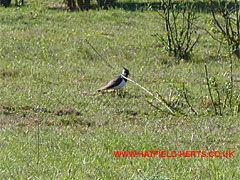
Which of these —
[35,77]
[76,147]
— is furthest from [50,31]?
[76,147]

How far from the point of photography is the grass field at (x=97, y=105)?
15.2 feet

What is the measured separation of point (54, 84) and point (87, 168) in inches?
180

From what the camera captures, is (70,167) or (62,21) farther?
(62,21)

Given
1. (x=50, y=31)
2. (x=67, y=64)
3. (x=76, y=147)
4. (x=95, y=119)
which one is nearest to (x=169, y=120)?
(x=95, y=119)

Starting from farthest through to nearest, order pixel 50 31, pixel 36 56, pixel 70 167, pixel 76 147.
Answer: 1. pixel 50 31
2. pixel 36 56
3. pixel 76 147
4. pixel 70 167

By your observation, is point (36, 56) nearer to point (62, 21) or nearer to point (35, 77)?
point (35, 77)

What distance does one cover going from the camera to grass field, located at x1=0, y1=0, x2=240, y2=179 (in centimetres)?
464

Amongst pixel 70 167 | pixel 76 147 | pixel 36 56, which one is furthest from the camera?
pixel 36 56

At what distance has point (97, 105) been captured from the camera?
25.3 feet

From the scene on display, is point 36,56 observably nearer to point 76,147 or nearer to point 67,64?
point 67,64

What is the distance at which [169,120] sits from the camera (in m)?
6.95

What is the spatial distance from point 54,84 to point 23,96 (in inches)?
43.4

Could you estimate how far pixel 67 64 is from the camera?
34.7ft

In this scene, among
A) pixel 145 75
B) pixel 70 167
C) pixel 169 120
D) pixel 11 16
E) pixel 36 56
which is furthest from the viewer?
pixel 11 16
